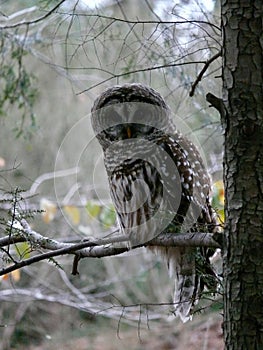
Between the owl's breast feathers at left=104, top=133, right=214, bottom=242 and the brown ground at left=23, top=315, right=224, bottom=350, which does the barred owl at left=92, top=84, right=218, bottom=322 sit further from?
the brown ground at left=23, top=315, right=224, bottom=350

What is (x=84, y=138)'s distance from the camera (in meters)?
8.88

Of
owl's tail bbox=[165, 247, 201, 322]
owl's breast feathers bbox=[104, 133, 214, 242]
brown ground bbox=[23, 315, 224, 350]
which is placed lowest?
brown ground bbox=[23, 315, 224, 350]

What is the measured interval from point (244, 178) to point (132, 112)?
152 cm

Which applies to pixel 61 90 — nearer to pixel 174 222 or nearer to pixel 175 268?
pixel 175 268

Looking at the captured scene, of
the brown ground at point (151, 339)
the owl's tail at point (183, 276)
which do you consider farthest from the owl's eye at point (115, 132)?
the brown ground at point (151, 339)

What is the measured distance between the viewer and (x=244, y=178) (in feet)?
6.46

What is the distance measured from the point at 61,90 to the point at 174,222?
6039 millimetres

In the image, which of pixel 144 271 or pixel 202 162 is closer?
pixel 202 162

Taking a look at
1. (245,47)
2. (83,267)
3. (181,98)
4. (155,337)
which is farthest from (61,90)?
(245,47)

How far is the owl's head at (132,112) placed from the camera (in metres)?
3.42

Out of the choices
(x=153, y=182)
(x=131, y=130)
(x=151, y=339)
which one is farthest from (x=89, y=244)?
(x=151, y=339)

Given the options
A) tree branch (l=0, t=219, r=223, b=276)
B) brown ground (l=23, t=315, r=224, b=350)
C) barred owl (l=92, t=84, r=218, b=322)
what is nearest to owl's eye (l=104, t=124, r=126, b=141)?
barred owl (l=92, t=84, r=218, b=322)

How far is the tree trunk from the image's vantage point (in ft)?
6.38

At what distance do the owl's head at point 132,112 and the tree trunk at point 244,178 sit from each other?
1411 millimetres
